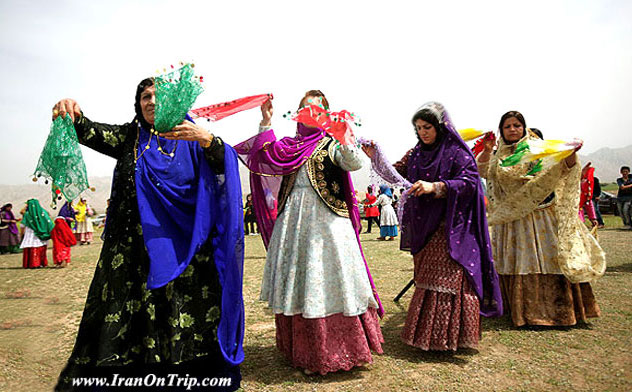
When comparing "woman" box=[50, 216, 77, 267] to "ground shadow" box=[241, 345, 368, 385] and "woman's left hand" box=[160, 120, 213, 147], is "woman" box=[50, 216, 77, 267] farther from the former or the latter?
"woman's left hand" box=[160, 120, 213, 147]

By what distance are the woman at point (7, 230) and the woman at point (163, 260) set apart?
15739 millimetres

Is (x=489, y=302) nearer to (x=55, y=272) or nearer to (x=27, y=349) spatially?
(x=27, y=349)

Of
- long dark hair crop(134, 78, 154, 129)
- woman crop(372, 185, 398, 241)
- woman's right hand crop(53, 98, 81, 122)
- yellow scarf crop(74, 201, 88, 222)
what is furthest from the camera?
yellow scarf crop(74, 201, 88, 222)

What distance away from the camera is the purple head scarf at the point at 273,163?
313 cm

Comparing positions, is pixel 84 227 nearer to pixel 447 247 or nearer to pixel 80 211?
pixel 80 211

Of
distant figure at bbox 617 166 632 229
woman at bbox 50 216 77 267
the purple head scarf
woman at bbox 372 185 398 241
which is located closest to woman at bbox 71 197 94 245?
woman at bbox 50 216 77 267

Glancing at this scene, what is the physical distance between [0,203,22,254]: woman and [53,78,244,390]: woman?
15739mm

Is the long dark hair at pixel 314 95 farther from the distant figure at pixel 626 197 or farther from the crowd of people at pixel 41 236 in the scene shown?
the distant figure at pixel 626 197

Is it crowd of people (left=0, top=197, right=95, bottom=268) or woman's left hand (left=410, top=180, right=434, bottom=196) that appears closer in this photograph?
woman's left hand (left=410, top=180, right=434, bottom=196)

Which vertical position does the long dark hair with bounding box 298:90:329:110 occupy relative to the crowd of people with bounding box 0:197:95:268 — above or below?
above

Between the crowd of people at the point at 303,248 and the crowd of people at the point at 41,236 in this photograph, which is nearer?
the crowd of people at the point at 303,248

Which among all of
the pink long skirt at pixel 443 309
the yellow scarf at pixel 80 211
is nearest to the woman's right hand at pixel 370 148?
the pink long skirt at pixel 443 309

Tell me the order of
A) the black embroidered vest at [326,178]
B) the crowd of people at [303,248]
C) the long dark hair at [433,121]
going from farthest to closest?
the long dark hair at [433,121], the black embroidered vest at [326,178], the crowd of people at [303,248]

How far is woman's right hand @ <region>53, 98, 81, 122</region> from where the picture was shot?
95.0 inches
